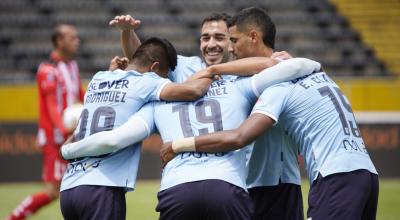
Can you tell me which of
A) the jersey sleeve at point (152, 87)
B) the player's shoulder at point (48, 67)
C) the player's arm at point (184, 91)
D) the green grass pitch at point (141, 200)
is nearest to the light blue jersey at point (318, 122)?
the player's arm at point (184, 91)

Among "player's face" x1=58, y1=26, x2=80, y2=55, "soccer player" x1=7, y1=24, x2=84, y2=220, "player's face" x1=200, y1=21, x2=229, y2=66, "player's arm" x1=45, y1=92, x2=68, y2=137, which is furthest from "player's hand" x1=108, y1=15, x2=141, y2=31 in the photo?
"player's face" x1=58, y1=26, x2=80, y2=55

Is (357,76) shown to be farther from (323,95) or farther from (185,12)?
(323,95)

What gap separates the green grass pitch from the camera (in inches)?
400

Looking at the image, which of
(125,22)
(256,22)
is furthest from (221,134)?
(125,22)

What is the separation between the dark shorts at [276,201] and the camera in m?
5.68

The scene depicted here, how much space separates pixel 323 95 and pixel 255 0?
51.0 ft

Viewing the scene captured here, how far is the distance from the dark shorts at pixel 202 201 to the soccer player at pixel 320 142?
0.24 metres

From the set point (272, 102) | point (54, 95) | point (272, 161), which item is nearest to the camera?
point (272, 102)

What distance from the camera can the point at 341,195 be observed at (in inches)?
194

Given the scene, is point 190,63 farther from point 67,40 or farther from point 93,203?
point 67,40

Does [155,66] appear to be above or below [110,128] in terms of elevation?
above

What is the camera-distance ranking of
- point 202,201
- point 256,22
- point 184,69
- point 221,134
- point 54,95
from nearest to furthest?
point 202,201
point 221,134
point 256,22
point 184,69
point 54,95

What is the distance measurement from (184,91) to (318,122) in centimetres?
→ 87

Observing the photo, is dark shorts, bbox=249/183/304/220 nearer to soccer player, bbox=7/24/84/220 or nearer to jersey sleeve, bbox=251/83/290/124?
jersey sleeve, bbox=251/83/290/124
